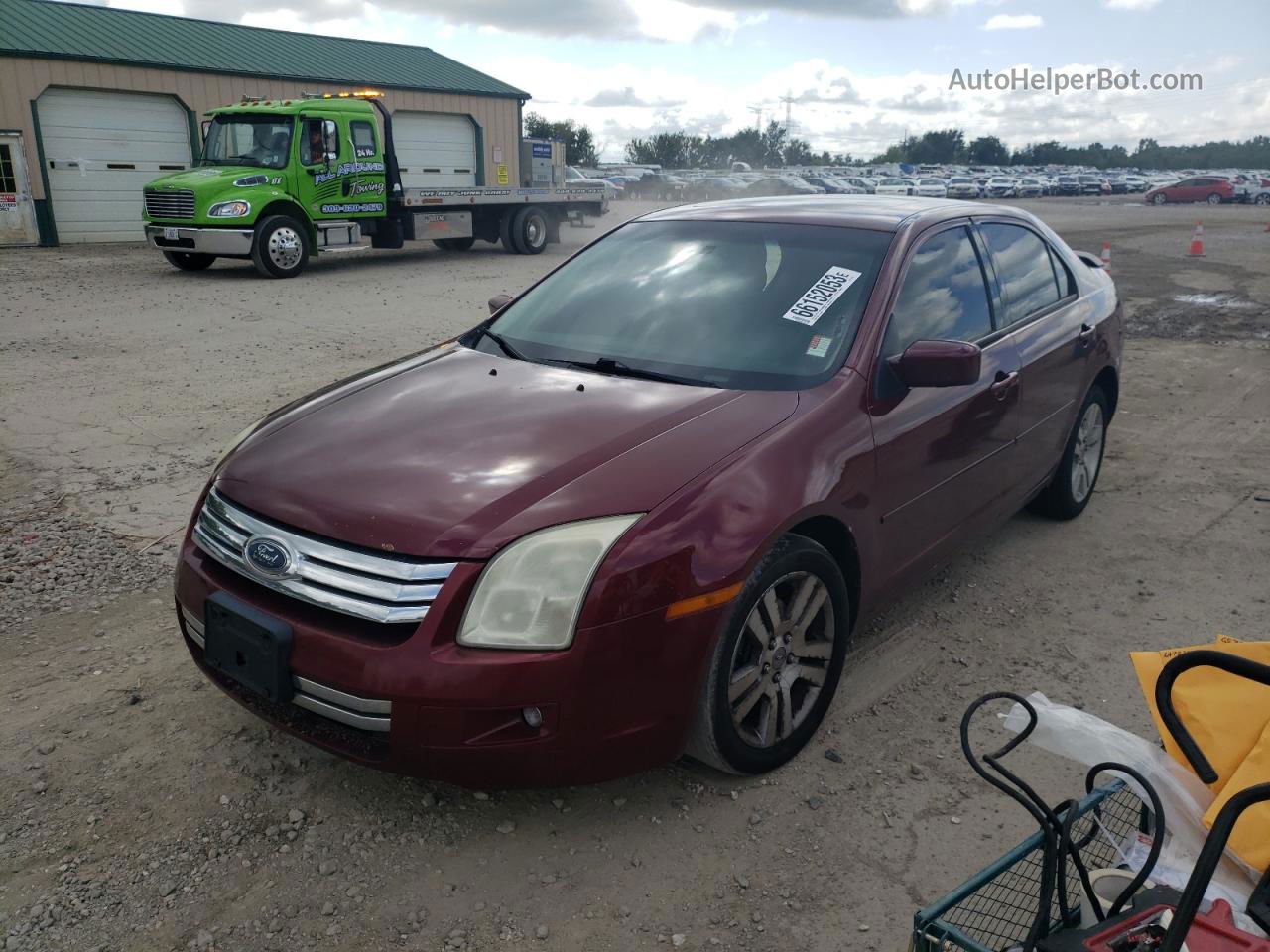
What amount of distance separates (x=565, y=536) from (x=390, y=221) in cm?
1547

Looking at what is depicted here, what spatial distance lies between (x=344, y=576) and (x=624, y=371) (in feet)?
4.11

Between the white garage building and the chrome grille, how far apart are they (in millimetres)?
18918

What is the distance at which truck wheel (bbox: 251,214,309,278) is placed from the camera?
14.5 meters

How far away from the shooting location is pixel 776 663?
296 centimetres

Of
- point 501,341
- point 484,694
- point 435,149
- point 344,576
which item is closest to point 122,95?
point 435,149

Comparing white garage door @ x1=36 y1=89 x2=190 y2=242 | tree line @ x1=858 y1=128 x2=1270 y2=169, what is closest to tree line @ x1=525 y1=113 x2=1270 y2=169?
tree line @ x1=858 y1=128 x2=1270 y2=169

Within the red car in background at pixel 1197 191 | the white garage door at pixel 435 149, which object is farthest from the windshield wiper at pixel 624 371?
the red car in background at pixel 1197 191

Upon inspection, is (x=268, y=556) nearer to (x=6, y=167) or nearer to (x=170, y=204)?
(x=170, y=204)

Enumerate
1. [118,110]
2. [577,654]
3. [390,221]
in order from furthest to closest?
1. [118,110]
2. [390,221]
3. [577,654]

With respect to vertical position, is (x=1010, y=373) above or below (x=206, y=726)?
above

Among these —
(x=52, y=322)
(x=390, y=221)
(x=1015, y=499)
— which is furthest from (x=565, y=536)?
(x=390, y=221)

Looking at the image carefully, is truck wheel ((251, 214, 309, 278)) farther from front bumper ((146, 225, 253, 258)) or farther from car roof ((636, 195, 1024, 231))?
car roof ((636, 195, 1024, 231))

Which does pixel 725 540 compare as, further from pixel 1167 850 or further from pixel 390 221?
pixel 390 221

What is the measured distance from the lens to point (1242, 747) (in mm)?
1834
